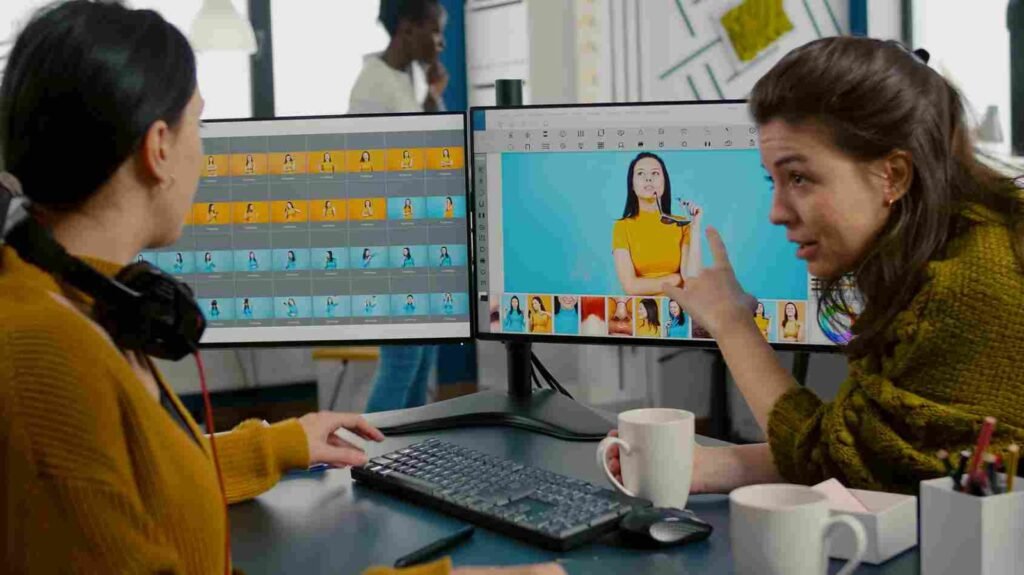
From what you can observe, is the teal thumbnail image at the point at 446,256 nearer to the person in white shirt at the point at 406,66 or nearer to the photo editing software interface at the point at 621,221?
the photo editing software interface at the point at 621,221

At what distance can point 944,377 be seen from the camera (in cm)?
104

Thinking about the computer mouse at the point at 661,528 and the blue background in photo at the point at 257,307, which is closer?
the computer mouse at the point at 661,528

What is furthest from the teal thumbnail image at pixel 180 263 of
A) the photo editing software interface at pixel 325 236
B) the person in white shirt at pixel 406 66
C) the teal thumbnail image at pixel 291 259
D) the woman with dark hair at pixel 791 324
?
the person in white shirt at pixel 406 66

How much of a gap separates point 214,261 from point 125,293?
82 cm

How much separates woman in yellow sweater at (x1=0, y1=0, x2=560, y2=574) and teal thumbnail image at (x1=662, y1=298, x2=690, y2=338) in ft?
2.42

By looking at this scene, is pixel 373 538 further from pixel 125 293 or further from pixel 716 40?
pixel 716 40

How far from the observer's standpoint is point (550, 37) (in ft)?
14.5

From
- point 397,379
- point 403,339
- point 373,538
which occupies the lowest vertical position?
point 397,379

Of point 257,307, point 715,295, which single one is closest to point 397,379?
point 257,307

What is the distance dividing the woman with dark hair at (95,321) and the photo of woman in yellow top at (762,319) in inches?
31.6

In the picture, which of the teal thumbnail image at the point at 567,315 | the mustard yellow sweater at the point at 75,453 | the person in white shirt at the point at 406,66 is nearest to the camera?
the mustard yellow sweater at the point at 75,453

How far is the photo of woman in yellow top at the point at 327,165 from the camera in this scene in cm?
163

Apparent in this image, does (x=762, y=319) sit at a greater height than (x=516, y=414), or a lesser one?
greater

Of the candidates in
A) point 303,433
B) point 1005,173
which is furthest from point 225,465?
point 1005,173
